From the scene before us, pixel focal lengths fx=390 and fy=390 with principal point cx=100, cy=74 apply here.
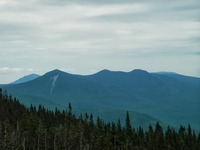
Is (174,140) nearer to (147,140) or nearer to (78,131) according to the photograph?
(147,140)

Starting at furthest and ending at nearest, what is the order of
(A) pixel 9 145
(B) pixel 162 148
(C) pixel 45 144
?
(B) pixel 162 148
(C) pixel 45 144
(A) pixel 9 145

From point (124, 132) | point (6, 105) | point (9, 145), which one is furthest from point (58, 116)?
point (9, 145)

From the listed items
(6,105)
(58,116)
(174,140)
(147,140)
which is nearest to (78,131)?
(147,140)

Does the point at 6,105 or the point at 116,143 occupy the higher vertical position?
the point at 6,105

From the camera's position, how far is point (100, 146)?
132m

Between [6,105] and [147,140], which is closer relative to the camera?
[147,140]

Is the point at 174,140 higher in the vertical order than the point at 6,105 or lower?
lower

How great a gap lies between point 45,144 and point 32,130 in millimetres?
16488

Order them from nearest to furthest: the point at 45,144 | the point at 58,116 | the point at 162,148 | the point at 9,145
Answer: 1. the point at 9,145
2. the point at 45,144
3. the point at 162,148
4. the point at 58,116

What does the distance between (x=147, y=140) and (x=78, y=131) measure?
27.3 meters

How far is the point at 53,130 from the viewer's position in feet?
479

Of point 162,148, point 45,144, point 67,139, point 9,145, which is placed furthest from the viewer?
point 162,148

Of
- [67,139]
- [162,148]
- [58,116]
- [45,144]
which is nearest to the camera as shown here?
[45,144]

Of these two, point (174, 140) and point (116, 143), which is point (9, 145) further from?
point (174, 140)
